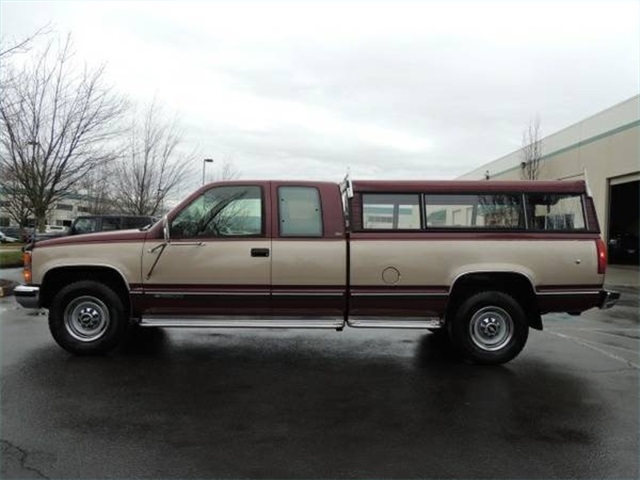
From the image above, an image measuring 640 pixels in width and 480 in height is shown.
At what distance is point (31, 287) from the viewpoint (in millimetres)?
7000

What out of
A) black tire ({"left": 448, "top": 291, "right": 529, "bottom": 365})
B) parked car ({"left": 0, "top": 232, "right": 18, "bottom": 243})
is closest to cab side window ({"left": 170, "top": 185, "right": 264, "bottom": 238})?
black tire ({"left": 448, "top": 291, "right": 529, "bottom": 365})

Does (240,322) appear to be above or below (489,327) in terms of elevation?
above

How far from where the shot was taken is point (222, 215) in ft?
23.0

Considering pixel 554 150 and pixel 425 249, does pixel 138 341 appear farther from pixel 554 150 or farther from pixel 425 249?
pixel 554 150

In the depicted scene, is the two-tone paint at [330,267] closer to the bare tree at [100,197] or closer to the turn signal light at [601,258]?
the turn signal light at [601,258]

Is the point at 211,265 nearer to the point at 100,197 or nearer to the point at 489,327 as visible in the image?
the point at 489,327

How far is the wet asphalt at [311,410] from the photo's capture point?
4176mm

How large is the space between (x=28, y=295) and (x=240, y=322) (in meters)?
2.42

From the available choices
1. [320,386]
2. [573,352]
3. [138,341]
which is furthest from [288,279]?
[573,352]

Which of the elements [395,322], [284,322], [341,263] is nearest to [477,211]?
[395,322]

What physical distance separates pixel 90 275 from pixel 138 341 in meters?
1.25

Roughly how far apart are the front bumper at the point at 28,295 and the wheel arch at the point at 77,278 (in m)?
0.06

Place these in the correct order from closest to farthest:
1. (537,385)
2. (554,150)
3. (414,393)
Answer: (414,393) → (537,385) → (554,150)

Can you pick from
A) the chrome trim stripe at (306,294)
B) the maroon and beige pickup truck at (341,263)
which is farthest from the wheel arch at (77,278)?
the chrome trim stripe at (306,294)
